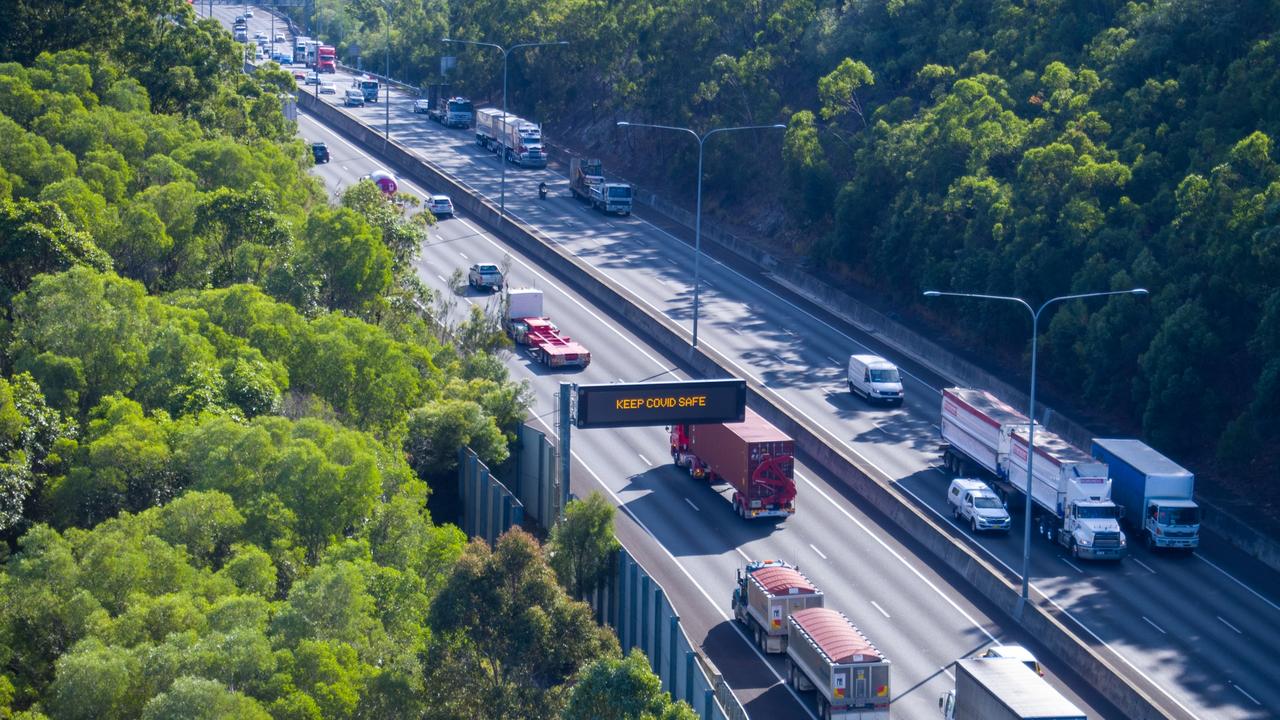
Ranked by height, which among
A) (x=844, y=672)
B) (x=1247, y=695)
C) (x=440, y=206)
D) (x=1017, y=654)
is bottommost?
(x=1247, y=695)

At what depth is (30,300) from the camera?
5575cm

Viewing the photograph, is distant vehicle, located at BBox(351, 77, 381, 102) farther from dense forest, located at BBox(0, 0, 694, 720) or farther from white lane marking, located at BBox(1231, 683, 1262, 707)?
white lane marking, located at BBox(1231, 683, 1262, 707)

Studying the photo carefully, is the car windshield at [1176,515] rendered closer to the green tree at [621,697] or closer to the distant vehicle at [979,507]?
the distant vehicle at [979,507]

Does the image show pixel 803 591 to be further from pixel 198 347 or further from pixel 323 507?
pixel 198 347

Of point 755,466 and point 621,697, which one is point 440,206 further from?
point 621,697

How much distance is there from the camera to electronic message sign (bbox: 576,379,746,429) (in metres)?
59.2

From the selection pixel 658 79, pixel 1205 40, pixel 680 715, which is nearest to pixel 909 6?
pixel 658 79

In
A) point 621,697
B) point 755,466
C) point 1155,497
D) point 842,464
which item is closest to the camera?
point 621,697

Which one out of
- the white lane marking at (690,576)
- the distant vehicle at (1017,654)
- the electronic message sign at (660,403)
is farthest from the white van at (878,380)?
the distant vehicle at (1017,654)

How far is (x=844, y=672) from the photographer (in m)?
45.8

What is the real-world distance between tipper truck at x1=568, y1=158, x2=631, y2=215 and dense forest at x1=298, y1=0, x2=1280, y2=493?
7750mm

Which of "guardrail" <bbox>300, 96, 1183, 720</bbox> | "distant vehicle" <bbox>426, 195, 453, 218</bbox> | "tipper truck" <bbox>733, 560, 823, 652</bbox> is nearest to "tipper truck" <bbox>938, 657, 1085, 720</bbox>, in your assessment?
"guardrail" <bbox>300, 96, 1183, 720</bbox>

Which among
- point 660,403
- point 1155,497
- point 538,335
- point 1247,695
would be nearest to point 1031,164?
point 538,335

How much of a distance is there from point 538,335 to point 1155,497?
3382 centimetres
